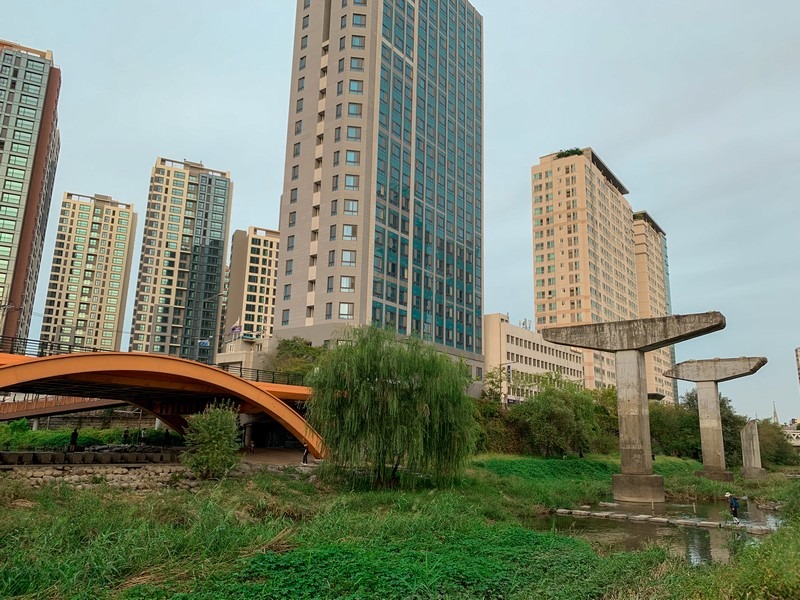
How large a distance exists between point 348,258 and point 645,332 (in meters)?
29.3

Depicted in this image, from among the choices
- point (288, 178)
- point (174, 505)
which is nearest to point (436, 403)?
point (174, 505)

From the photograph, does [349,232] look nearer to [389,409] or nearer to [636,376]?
[636,376]

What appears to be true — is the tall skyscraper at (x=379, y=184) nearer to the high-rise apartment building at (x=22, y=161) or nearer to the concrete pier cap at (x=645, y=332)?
the concrete pier cap at (x=645, y=332)

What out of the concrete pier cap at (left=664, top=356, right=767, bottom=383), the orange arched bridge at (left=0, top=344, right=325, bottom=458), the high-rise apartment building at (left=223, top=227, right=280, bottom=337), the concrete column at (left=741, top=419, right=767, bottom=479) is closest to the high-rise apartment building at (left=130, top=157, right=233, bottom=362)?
the high-rise apartment building at (left=223, top=227, right=280, bottom=337)

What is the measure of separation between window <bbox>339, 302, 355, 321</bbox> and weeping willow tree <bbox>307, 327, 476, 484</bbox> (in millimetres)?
26146

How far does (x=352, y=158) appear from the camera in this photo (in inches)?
2185

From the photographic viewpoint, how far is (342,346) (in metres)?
25.0

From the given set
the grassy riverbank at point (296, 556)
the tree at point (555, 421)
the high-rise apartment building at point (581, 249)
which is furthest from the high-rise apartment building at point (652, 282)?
the grassy riverbank at point (296, 556)

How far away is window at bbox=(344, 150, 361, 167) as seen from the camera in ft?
182

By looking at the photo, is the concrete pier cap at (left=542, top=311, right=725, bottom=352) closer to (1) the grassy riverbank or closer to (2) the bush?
(1) the grassy riverbank

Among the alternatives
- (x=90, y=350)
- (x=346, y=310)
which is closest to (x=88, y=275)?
(x=346, y=310)

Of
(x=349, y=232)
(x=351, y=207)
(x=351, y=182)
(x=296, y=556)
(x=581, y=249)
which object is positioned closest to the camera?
(x=296, y=556)

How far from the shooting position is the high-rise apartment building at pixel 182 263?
11481 centimetres

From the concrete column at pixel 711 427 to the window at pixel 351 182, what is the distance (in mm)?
33275
